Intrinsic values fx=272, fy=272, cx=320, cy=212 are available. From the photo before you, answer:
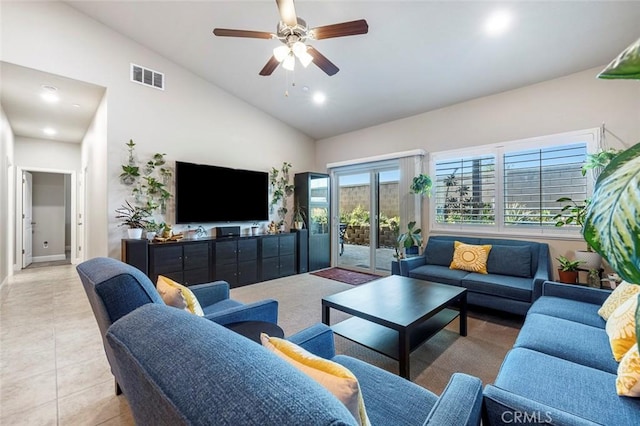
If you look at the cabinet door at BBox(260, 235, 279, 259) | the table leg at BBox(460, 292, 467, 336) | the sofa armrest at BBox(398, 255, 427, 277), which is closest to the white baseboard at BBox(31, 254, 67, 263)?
the cabinet door at BBox(260, 235, 279, 259)

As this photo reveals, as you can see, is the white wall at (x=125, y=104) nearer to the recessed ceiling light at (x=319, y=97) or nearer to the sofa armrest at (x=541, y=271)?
the recessed ceiling light at (x=319, y=97)

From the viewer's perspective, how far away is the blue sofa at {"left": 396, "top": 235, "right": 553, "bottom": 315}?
2.85 meters

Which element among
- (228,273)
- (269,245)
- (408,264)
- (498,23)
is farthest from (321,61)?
(228,273)

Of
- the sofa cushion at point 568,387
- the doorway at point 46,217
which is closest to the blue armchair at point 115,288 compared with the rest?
the sofa cushion at point 568,387

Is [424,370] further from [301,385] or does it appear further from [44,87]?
[44,87]

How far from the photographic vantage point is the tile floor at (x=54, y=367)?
5.54 feet

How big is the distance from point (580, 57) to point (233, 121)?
15.9ft

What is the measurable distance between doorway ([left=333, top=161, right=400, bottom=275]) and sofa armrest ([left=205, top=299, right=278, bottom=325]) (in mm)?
3551

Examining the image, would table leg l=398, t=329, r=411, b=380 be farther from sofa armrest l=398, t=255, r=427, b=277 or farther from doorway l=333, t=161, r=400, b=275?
doorway l=333, t=161, r=400, b=275

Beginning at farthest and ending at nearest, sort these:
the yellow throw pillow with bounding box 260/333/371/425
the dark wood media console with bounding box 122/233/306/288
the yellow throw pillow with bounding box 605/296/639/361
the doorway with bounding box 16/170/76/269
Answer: the doorway with bounding box 16/170/76/269, the dark wood media console with bounding box 122/233/306/288, the yellow throw pillow with bounding box 605/296/639/361, the yellow throw pillow with bounding box 260/333/371/425

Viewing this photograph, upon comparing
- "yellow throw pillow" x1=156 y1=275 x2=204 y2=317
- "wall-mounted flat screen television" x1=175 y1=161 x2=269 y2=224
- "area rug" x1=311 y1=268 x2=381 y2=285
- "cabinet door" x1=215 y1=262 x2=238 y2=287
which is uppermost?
"wall-mounted flat screen television" x1=175 y1=161 x2=269 y2=224

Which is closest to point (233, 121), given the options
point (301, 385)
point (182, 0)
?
point (182, 0)

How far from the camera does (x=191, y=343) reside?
57 cm

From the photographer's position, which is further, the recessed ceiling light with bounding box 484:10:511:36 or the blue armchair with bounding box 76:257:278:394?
the recessed ceiling light with bounding box 484:10:511:36
